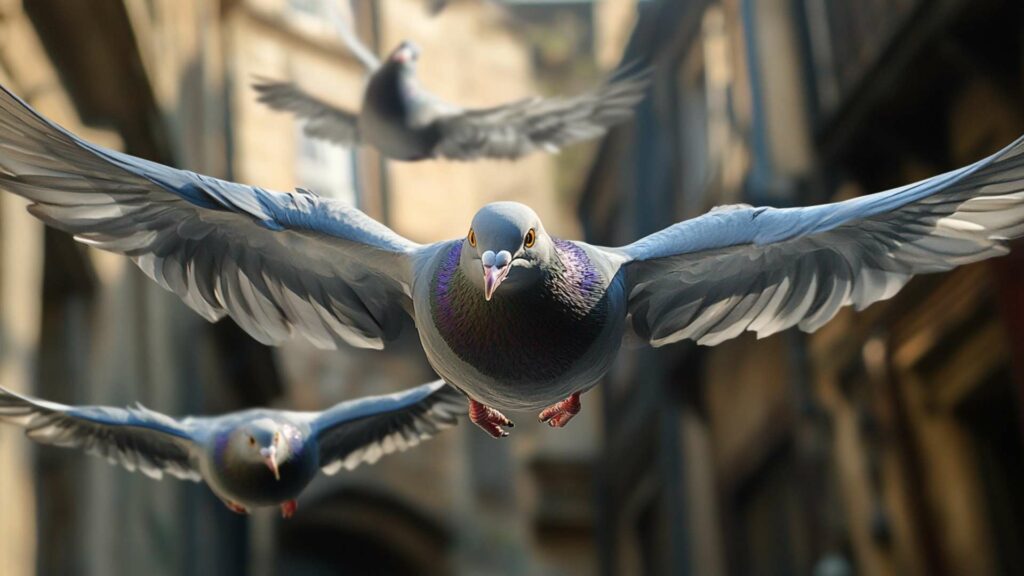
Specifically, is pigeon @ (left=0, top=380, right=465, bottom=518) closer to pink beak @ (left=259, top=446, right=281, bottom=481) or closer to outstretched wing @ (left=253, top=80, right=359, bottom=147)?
pink beak @ (left=259, top=446, right=281, bottom=481)

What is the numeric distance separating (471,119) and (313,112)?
1167mm

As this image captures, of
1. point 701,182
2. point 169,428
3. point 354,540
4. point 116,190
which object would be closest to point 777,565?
point 701,182

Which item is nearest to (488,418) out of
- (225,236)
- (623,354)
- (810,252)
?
(225,236)

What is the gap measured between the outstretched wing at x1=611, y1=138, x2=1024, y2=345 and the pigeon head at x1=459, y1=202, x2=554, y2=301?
2.30 ft

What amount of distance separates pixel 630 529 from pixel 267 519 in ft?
15.7

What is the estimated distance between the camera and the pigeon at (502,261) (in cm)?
513

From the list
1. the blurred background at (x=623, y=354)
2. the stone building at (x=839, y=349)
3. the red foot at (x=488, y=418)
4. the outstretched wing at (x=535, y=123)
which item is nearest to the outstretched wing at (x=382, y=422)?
the red foot at (x=488, y=418)

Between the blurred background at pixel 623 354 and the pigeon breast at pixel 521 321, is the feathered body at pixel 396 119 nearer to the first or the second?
the blurred background at pixel 623 354

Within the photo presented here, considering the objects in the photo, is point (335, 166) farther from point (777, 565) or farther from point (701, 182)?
point (777, 565)

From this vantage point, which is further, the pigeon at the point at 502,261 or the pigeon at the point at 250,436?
the pigeon at the point at 250,436

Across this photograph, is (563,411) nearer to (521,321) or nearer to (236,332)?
(521,321)

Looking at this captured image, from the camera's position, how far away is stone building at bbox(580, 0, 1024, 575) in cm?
1303

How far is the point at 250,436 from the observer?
5.98 meters

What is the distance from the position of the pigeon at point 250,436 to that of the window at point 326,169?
16.1m
